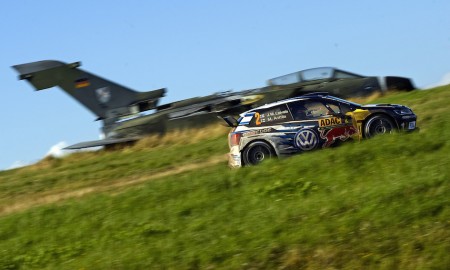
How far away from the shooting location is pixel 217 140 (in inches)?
942

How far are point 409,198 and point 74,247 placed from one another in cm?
570

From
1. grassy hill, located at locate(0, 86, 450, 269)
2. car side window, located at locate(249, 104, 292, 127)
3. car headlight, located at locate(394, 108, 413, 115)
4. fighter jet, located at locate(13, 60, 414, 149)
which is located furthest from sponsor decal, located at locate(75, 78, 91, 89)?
car headlight, located at locate(394, 108, 413, 115)

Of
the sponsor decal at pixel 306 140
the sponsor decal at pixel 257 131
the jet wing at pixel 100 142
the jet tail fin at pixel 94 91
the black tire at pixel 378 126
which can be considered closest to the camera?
the sponsor decal at pixel 306 140

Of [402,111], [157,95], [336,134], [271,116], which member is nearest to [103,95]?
[157,95]

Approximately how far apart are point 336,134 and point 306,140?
70 centimetres

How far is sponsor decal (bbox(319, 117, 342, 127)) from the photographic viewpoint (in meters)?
15.7

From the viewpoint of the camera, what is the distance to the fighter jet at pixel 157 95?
1054 inches

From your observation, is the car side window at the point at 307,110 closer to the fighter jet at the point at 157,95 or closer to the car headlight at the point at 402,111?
the car headlight at the point at 402,111

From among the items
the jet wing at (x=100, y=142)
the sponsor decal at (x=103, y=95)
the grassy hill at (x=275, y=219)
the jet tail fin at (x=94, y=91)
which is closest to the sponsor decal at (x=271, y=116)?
the grassy hill at (x=275, y=219)

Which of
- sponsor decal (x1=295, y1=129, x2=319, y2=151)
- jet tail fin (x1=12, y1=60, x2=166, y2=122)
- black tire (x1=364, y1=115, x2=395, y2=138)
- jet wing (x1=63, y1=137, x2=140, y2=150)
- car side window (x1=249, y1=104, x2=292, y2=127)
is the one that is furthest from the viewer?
jet tail fin (x1=12, y1=60, x2=166, y2=122)

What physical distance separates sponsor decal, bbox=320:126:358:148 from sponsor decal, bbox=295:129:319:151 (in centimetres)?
18

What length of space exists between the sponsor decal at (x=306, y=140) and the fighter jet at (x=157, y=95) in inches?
425

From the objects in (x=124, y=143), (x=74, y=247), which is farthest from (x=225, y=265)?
(x=124, y=143)

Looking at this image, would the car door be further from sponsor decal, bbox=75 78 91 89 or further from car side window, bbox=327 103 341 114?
sponsor decal, bbox=75 78 91 89
